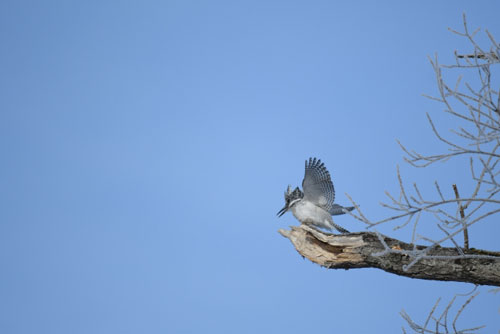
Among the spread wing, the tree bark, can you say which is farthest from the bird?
the tree bark

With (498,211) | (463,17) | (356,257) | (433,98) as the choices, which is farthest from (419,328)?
(463,17)

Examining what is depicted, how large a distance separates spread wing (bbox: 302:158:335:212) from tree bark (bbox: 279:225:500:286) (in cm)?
181

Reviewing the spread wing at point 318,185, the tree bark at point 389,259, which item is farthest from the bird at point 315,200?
the tree bark at point 389,259

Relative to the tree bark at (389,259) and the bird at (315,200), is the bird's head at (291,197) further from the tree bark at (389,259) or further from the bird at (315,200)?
the tree bark at (389,259)

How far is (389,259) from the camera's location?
20.0 feet

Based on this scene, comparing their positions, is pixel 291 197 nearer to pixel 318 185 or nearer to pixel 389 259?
pixel 318 185

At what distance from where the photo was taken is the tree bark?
19.3 feet

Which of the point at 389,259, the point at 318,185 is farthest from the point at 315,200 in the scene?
the point at 389,259

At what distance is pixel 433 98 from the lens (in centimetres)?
482

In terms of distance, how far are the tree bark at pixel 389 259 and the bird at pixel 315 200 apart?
71.1 inches

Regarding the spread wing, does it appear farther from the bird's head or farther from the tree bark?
the tree bark

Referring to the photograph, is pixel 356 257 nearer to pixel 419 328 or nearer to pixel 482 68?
pixel 419 328

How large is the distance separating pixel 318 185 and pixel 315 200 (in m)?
0.29

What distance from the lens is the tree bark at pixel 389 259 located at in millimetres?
5871
